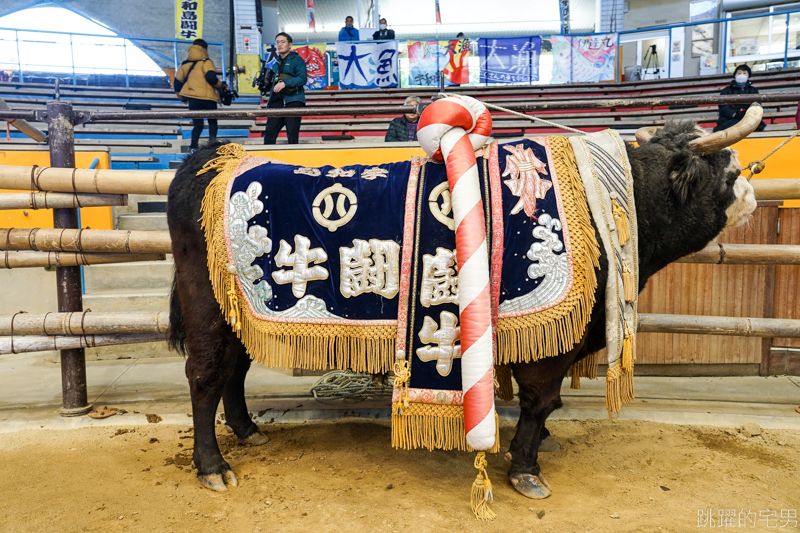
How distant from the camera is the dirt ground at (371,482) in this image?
7.25 ft

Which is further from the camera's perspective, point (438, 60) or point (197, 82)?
point (438, 60)

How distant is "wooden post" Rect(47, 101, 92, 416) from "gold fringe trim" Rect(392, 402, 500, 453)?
2.27 meters

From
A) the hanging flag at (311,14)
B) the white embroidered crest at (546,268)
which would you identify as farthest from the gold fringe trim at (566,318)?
the hanging flag at (311,14)

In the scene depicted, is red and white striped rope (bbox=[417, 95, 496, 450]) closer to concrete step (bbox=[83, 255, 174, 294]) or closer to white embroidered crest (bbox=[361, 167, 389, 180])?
white embroidered crest (bbox=[361, 167, 389, 180])

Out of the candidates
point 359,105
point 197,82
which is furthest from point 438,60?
point 197,82

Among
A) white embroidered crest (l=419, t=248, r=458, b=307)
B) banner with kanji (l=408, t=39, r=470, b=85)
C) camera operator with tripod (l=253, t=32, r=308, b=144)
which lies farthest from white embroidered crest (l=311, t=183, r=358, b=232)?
banner with kanji (l=408, t=39, r=470, b=85)

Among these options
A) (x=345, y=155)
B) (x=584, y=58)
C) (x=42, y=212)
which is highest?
(x=584, y=58)

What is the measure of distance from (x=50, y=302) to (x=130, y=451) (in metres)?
2.45

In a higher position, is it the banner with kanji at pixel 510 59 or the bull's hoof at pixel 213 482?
the banner with kanji at pixel 510 59

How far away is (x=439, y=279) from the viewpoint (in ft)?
7.41

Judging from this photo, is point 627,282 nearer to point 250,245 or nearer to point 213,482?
point 250,245

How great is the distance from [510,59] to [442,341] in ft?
37.6

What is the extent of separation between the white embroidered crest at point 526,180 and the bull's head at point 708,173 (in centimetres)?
58

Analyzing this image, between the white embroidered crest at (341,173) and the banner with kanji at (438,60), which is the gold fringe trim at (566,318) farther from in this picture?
the banner with kanji at (438,60)
